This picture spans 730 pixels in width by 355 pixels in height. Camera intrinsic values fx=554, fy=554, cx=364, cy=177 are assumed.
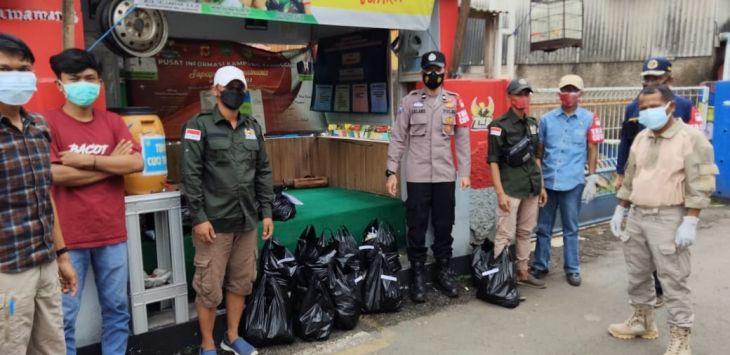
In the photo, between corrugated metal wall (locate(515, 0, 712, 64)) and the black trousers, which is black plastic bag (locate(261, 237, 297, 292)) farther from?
corrugated metal wall (locate(515, 0, 712, 64))

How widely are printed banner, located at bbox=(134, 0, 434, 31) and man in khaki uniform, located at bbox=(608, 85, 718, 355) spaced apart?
202cm

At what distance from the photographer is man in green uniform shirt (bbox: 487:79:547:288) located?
481 centimetres

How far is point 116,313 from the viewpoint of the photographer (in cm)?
326

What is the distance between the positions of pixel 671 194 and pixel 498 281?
165cm

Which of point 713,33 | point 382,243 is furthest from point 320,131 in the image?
point 713,33

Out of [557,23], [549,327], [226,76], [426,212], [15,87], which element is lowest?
[549,327]

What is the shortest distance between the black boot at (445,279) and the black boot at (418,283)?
173 mm

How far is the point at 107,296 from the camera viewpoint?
321cm

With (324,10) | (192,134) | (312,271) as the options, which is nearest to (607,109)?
(324,10)

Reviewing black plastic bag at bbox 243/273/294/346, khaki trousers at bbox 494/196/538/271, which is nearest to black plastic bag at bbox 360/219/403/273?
khaki trousers at bbox 494/196/538/271

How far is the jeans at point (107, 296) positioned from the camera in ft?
10.0

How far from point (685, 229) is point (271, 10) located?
3075mm

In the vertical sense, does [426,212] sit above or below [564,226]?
above

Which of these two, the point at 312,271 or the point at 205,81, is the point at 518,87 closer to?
the point at 312,271
